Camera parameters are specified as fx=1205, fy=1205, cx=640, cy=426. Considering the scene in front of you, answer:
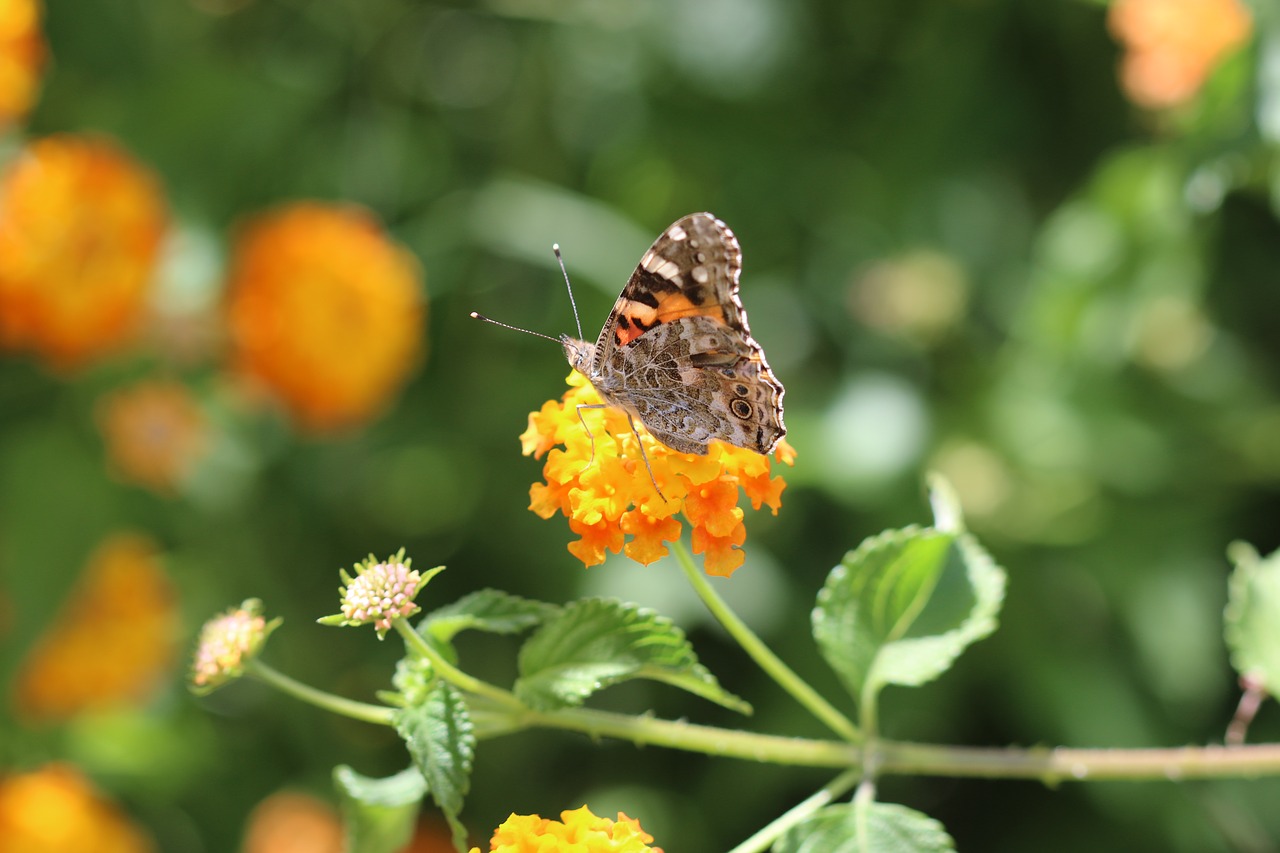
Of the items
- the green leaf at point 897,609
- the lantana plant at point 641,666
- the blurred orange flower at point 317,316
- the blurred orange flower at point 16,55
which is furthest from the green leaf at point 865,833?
the blurred orange flower at point 16,55

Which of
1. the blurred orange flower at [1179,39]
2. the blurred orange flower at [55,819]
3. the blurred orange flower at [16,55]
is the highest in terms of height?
the blurred orange flower at [1179,39]

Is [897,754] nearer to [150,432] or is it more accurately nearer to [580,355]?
[580,355]

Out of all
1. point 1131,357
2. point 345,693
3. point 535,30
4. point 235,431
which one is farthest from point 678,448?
point 535,30

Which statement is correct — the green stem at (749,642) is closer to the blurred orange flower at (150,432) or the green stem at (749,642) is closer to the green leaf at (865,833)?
the green leaf at (865,833)

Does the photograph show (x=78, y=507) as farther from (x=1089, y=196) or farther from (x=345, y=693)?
(x=1089, y=196)

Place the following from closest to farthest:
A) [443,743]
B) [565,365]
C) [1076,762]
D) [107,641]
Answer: [443,743]
[1076,762]
[107,641]
[565,365]

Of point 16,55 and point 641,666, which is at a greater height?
point 16,55

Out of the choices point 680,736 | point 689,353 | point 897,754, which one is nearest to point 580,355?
point 689,353
